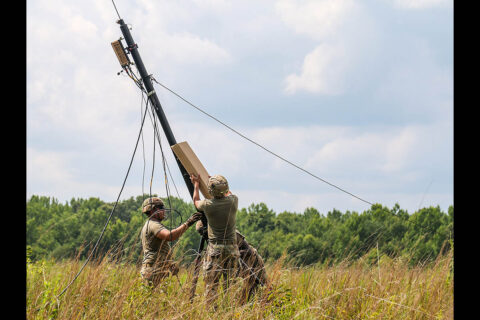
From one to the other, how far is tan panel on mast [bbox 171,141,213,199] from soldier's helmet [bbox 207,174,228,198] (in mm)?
367

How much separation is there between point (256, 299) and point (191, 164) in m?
1.83

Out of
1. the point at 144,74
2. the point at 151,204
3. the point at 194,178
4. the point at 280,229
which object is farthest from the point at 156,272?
the point at 280,229

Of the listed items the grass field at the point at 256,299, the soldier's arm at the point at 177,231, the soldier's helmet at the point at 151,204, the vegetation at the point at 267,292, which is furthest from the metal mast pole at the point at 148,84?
the grass field at the point at 256,299

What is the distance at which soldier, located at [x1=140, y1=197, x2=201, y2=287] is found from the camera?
20.4 ft

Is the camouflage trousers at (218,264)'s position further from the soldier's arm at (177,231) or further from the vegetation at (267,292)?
the soldier's arm at (177,231)

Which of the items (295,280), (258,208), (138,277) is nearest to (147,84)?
(138,277)

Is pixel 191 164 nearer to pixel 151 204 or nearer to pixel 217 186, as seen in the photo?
pixel 217 186

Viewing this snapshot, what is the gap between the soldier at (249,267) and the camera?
235 inches

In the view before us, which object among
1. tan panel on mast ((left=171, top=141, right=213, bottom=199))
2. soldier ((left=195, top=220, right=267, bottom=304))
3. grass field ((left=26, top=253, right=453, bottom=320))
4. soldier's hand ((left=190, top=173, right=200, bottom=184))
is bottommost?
grass field ((left=26, top=253, right=453, bottom=320))

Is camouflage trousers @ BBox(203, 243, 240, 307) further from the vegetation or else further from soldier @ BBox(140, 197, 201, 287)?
soldier @ BBox(140, 197, 201, 287)

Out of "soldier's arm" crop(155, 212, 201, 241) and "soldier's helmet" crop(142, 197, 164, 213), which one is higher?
"soldier's helmet" crop(142, 197, 164, 213)

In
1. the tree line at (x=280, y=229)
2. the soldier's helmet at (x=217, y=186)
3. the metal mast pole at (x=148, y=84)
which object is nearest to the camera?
the soldier's helmet at (x=217, y=186)

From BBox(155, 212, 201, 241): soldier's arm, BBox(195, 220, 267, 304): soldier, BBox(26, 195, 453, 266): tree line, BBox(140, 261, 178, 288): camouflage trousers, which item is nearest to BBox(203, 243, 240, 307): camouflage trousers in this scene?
BBox(195, 220, 267, 304): soldier
